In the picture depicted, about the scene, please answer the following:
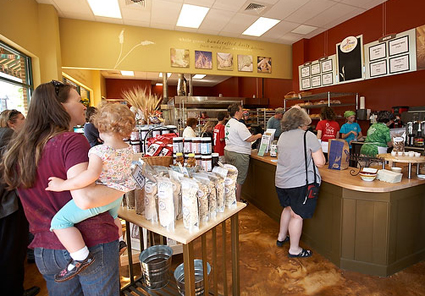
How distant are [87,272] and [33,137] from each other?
0.65 meters

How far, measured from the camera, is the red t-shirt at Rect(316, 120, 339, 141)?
4551 mm

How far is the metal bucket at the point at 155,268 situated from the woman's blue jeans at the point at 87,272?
583mm

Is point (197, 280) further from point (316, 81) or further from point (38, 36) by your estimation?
point (316, 81)

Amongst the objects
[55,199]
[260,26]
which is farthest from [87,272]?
[260,26]

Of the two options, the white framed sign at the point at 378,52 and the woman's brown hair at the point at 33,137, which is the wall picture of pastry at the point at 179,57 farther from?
the woman's brown hair at the point at 33,137

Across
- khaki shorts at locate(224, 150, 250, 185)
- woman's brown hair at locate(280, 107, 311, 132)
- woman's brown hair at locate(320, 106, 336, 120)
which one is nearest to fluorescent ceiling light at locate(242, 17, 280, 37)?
woman's brown hair at locate(320, 106, 336, 120)

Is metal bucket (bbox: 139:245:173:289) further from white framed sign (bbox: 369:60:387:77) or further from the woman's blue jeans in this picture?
white framed sign (bbox: 369:60:387:77)

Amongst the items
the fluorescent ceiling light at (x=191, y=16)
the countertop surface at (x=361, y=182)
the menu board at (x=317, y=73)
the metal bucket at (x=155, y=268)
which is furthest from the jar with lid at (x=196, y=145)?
the menu board at (x=317, y=73)

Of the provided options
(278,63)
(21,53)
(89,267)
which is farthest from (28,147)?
(278,63)

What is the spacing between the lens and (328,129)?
15.1 ft

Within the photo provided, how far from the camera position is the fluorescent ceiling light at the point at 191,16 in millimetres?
4639

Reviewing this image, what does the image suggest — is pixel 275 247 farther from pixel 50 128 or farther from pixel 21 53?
pixel 21 53

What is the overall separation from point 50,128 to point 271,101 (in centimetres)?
822

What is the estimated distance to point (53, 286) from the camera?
3.98 feet
